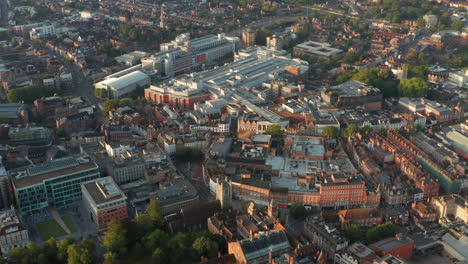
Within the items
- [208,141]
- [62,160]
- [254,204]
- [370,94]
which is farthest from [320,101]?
[62,160]

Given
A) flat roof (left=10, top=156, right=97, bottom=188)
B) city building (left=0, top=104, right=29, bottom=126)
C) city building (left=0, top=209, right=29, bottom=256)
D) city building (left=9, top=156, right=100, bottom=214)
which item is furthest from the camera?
city building (left=0, top=104, right=29, bottom=126)

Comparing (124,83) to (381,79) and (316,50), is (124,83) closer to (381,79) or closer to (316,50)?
(316,50)

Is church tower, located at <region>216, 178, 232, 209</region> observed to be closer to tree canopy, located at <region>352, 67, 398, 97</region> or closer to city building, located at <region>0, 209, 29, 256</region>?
city building, located at <region>0, 209, 29, 256</region>

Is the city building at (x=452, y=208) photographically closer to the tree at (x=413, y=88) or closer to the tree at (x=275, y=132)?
the tree at (x=275, y=132)

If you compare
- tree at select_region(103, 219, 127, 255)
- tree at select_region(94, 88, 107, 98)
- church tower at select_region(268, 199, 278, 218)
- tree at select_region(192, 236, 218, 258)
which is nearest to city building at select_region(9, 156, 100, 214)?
tree at select_region(103, 219, 127, 255)

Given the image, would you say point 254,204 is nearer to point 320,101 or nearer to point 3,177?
point 3,177
